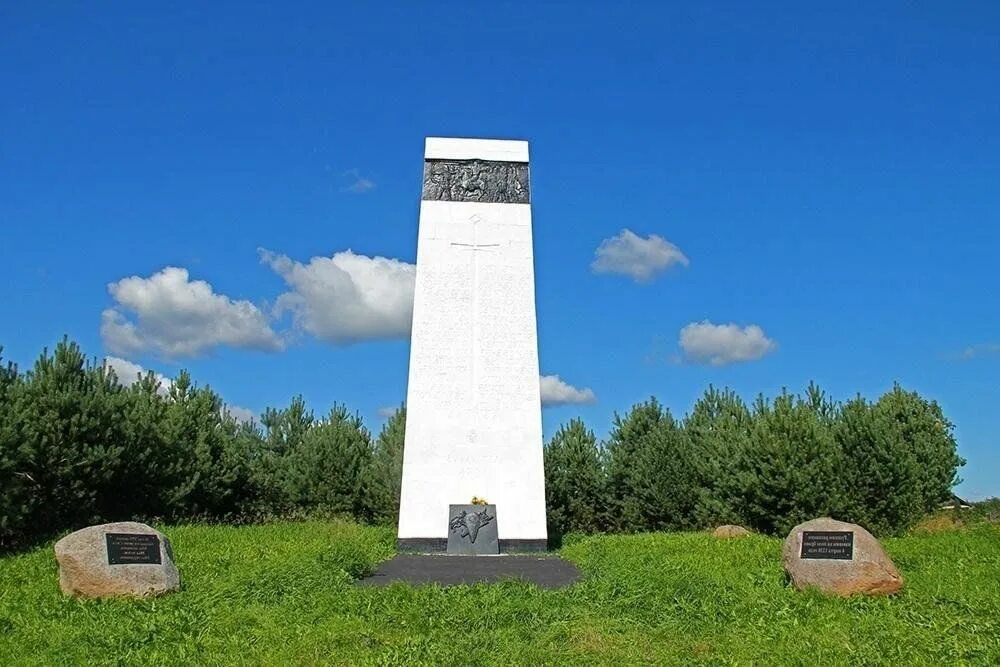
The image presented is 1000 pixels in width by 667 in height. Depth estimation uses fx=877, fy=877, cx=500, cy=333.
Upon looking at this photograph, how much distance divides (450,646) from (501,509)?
7.21 metres

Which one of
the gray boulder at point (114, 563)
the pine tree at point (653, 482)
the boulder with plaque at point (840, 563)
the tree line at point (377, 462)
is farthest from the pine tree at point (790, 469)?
the gray boulder at point (114, 563)

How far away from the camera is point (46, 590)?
8.40 m

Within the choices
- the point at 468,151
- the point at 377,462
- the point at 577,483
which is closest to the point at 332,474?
the point at 377,462

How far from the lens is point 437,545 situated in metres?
12.9

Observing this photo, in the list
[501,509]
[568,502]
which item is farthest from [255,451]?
[501,509]

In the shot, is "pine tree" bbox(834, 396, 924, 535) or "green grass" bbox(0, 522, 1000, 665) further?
"pine tree" bbox(834, 396, 924, 535)

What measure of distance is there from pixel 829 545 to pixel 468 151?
28.3ft

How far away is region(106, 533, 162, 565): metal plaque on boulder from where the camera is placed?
792cm

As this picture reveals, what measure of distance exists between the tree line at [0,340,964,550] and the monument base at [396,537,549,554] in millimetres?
3046

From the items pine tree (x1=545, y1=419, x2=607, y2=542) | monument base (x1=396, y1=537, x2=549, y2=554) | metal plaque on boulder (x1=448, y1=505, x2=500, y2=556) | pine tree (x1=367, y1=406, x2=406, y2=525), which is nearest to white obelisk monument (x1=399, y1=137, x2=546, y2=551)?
monument base (x1=396, y1=537, x2=549, y2=554)

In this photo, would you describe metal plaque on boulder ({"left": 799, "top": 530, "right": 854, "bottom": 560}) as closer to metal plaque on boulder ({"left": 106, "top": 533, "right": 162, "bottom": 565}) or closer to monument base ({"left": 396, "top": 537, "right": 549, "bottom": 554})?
monument base ({"left": 396, "top": 537, "right": 549, "bottom": 554})

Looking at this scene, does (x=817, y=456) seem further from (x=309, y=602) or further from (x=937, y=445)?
(x=309, y=602)

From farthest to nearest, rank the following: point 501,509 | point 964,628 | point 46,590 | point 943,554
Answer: point 501,509, point 943,554, point 46,590, point 964,628

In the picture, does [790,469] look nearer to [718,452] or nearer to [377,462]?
[718,452]
